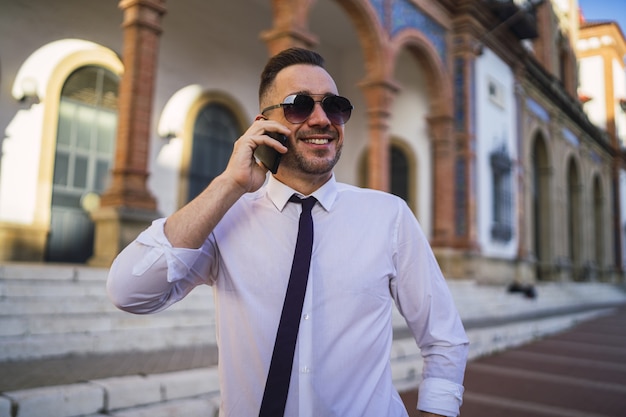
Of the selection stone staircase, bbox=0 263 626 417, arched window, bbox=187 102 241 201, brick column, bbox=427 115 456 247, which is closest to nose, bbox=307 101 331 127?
stone staircase, bbox=0 263 626 417

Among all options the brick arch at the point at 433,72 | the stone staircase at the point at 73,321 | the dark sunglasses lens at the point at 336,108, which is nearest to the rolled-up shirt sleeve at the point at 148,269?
the dark sunglasses lens at the point at 336,108

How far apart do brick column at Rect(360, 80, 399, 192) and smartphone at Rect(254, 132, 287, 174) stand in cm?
882

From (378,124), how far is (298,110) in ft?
29.8

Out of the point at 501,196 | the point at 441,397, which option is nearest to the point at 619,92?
the point at 501,196

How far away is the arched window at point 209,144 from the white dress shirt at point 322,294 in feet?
29.2

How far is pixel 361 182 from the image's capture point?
14578 millimetres

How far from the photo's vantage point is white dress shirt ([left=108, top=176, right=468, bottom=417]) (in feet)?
4.31

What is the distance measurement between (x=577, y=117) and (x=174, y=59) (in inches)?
743

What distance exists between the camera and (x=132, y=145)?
640 cm

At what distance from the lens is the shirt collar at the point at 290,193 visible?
150cm

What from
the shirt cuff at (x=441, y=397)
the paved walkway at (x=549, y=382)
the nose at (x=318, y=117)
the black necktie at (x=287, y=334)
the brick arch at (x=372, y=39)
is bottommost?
the paved walkway at (x=549, y=382)

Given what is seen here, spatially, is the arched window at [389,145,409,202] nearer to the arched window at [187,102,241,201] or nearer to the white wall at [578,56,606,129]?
the arched window at [187,102,241,201]

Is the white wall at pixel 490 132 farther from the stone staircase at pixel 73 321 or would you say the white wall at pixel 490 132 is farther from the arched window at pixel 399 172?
the stone staircase at pixel 73 321

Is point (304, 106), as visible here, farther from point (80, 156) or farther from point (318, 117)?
point (80, 156)
